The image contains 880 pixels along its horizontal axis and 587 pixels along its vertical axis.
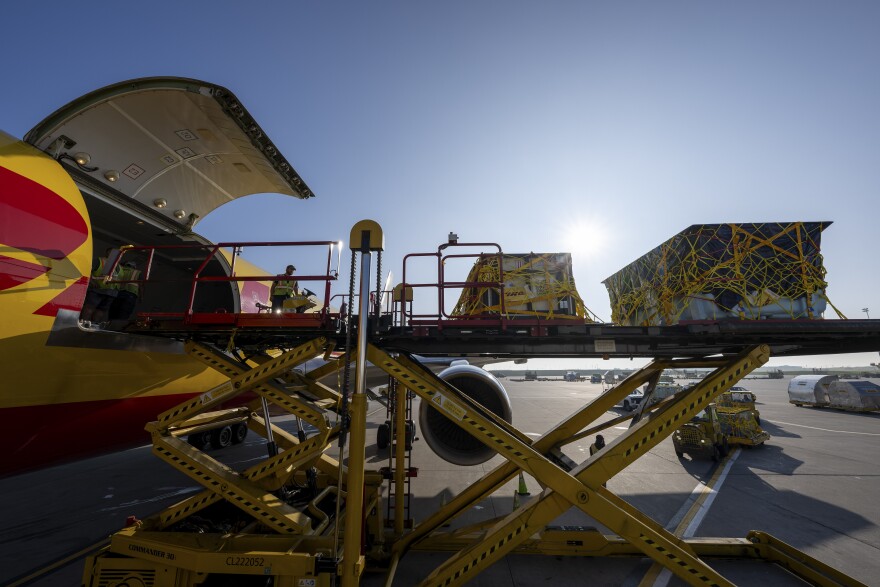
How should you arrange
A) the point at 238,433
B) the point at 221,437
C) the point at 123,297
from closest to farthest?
1. the point at 123,297
2. the point at 221,437
3. the point at 238,433

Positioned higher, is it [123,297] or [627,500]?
[123,297]

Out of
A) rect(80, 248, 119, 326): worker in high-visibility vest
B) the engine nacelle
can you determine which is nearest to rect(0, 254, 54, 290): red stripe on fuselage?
rect(80, 248, 119, 326): worker in high-visibility vest

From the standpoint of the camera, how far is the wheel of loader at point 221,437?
13.4m

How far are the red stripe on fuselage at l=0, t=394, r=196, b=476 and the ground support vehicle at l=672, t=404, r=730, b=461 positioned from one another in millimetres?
15439

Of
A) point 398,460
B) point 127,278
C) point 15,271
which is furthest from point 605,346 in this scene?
point 127,278

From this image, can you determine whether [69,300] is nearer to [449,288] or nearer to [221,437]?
[449,288]

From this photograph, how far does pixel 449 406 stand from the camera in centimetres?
458

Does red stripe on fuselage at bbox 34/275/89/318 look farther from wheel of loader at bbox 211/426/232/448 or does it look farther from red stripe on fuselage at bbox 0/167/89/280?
wheel of loader at bbox 211/426/232/448

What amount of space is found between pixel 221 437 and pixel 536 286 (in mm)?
13126

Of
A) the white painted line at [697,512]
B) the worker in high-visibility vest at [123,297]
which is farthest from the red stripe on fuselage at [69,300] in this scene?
the white painted line at [697,512]

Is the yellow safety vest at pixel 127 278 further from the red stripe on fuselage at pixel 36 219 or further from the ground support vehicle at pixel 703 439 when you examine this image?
the ground support vehicle at pixel 703 439

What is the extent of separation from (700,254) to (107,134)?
11.4m

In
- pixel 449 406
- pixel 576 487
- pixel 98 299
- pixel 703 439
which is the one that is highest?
pixel 98 299

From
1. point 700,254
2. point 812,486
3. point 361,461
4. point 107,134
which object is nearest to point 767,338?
point 700,254
